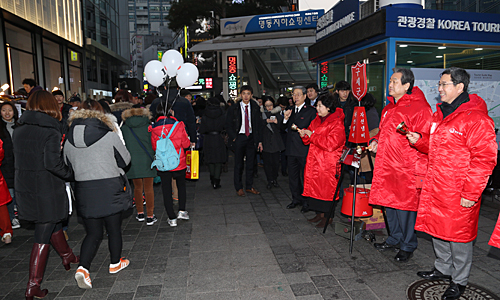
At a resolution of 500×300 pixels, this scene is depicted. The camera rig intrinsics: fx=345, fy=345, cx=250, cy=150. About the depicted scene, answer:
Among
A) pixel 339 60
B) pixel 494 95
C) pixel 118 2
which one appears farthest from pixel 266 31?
pixel 118 2

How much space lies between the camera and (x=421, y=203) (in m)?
3.36

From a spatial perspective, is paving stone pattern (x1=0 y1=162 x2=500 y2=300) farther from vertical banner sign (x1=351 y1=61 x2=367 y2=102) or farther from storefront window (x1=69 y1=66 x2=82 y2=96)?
storefront window (x1=69 y1=66 x2=82 y2=96)

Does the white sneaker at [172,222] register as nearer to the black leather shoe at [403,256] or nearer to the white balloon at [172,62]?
the white balloon at [172,62]

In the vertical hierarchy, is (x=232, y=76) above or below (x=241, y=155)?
above

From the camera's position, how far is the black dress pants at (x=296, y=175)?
5.82m

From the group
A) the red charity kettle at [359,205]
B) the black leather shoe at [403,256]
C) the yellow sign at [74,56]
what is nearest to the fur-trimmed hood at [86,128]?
the red charity kettle at [359,205]

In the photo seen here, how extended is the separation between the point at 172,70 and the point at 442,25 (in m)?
5.36

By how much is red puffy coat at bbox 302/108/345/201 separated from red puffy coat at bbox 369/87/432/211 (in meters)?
0.80

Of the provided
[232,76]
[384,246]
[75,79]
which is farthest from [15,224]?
[75,79]

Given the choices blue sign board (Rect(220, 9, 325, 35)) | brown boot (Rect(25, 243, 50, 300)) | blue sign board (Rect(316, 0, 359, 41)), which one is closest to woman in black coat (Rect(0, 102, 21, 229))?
brown boot (Rect(25, 243, 50, 300))

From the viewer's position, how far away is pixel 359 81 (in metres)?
4.12

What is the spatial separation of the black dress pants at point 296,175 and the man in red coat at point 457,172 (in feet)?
8.47

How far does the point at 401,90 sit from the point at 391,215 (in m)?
1.51

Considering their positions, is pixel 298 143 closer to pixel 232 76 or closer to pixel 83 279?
pixel 83 279
